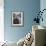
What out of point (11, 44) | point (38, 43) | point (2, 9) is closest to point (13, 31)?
point (2, 9)

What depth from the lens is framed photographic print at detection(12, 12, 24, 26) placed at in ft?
18.5

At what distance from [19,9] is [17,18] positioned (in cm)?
39

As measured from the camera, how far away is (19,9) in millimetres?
5652

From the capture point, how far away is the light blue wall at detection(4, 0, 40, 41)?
5629 millimetres

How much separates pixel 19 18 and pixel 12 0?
0.80m

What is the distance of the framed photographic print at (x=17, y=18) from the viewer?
565 centimetres

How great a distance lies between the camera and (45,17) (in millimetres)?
4520

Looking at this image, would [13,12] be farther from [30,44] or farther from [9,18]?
[30,44]

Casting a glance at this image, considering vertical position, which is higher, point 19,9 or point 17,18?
point 19,9

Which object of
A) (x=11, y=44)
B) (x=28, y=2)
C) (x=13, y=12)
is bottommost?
(x=11, y=44)

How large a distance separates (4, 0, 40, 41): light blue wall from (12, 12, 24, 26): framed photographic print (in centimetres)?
17

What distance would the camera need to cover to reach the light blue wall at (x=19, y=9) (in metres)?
5.63

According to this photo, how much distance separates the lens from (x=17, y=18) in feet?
18.6

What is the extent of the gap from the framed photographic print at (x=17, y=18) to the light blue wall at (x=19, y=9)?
167mm
